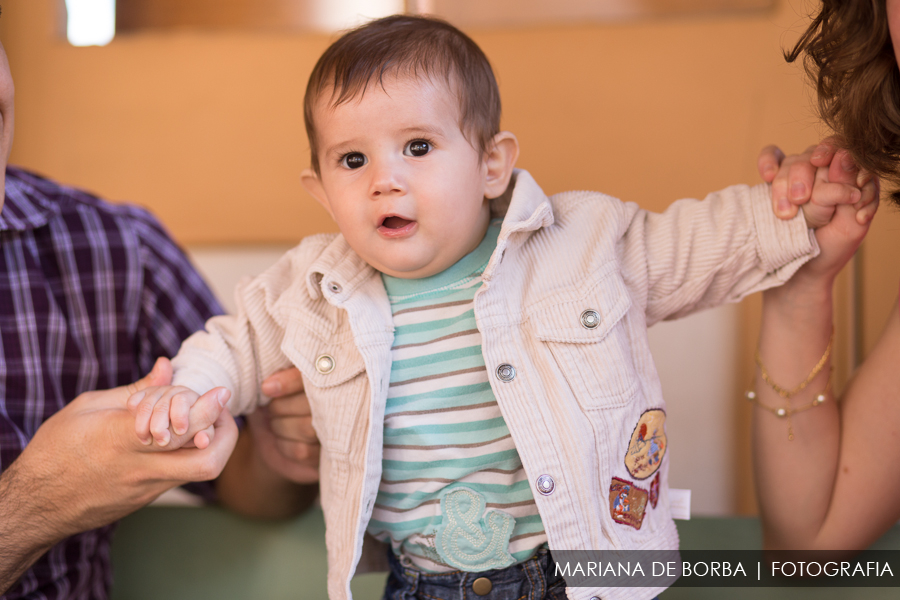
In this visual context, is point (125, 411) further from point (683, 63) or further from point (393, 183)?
point (683, 63)

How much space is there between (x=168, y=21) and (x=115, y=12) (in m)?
0.15

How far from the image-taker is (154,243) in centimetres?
129

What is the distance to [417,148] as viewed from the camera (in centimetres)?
88

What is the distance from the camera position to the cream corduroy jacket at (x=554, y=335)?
87 centimetres

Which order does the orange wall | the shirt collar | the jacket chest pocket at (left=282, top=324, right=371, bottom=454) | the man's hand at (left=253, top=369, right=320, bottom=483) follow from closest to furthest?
the jacket chest pocket at (left=282, top=324, right=371, bottom=454)
the man's hand at (left=253, top=369, right=320, bottom=483)
the shirt collar
the orange wall

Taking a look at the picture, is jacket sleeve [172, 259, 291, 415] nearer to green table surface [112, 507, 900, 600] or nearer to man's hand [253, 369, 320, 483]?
man's hand [253, 369, 320, 483]

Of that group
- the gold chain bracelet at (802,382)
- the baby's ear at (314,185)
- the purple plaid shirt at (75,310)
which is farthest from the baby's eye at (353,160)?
the gold chain bracelet at (802,382)

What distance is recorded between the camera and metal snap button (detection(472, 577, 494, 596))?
909 millimetres

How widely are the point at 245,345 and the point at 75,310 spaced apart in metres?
0.40

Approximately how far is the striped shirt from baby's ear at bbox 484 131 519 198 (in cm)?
10

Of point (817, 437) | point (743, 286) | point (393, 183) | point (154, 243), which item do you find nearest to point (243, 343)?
point (393, 183)

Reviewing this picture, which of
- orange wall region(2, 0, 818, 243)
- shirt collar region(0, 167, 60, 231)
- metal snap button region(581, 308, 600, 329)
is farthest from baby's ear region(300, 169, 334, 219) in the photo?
orange wall region(2, 0, 818, 243)

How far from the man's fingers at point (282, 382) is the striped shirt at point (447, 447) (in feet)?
0.55

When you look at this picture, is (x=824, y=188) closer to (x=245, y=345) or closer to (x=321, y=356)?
(x=321, y=356)
